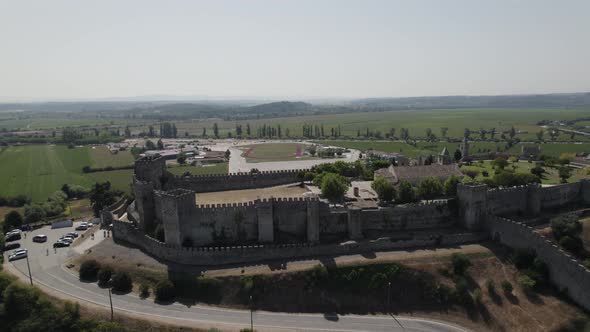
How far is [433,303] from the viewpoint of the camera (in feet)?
124

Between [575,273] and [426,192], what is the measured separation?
64.9 ft

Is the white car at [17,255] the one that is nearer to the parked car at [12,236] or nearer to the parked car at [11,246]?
the parked car at [11,246]

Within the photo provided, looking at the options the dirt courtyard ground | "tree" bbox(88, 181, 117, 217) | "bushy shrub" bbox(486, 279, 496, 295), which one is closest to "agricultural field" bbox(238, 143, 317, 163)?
the dirt courtyard ground

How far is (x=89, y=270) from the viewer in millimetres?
42094

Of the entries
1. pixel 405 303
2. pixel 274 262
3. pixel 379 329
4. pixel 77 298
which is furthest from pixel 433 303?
pixel 77 298

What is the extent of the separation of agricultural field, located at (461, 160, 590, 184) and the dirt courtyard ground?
28.2 metres

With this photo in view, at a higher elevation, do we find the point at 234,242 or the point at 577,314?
the point at 234,242

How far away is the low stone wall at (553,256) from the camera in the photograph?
36.7 metres

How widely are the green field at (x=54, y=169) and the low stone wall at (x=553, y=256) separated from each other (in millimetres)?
65528

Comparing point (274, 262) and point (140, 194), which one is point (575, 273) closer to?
point (274, 262)

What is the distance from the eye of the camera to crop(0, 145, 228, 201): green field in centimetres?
8881

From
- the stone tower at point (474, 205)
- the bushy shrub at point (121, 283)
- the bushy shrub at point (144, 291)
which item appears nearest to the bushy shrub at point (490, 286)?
the stone tower at point (474, 205)

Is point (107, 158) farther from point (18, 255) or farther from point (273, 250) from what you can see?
point (273, 250)

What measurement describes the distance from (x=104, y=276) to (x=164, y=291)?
24.2 ft
